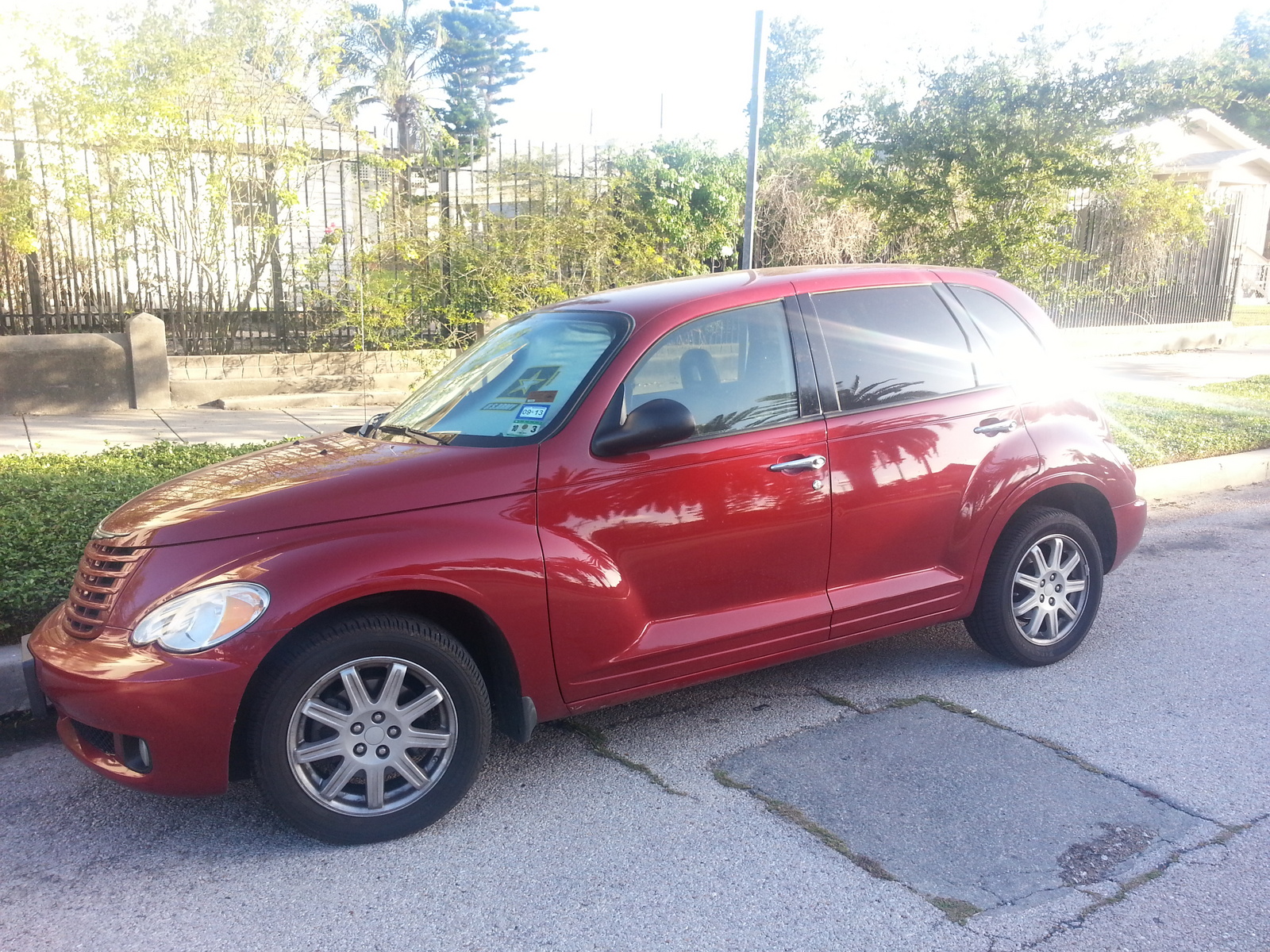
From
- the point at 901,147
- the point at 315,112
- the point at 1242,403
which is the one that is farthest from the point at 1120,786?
the point at 315,112

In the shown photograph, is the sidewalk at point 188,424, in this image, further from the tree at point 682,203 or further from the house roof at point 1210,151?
the house roof at point 1210,151

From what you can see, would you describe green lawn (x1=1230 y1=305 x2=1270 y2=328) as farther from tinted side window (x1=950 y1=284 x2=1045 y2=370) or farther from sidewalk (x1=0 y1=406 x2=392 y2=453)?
tinted side window (x1=950 y1=284 x2=1045 y2=370)

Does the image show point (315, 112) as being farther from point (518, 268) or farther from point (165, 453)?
point (165, 453)

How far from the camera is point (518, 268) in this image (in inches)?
509

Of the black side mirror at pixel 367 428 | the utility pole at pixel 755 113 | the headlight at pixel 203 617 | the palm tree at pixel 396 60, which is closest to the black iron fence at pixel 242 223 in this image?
the utility pole at pixel 755 113

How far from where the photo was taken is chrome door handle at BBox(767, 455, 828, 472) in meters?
4.04

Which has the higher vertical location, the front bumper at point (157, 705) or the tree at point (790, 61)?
the tree at point (790, 61)

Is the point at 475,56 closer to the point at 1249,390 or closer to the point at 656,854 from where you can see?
the point at 1249,390

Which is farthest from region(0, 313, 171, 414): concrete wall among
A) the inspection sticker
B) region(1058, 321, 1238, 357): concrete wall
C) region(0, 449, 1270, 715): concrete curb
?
region(1058, 321, 1238, 357): concrete wall

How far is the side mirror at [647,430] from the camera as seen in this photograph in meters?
3.70

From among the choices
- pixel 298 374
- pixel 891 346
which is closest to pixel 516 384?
pixel 891 346

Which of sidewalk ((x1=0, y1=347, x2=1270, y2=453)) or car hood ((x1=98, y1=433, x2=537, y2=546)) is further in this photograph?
sidewalk ((x1=0, y1=347, x2=1270, y2=453))

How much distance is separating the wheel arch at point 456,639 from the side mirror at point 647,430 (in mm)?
703

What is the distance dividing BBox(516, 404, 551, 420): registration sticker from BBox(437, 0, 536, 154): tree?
44.9m
